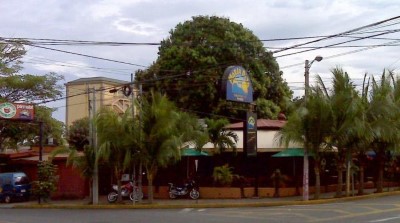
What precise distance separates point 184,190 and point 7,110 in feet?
40.4

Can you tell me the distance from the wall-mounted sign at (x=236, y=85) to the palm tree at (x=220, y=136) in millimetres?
1992

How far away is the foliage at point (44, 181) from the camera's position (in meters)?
32.2

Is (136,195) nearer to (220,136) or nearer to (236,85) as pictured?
(220,136)

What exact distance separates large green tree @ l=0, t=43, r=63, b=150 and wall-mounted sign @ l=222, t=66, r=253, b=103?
16386 millimetres

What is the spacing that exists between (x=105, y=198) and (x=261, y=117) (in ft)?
46.5

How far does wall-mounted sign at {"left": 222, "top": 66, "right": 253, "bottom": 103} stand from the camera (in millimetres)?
31453

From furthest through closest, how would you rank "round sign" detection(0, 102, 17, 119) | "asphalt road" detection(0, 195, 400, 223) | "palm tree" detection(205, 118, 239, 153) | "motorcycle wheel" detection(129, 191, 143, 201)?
"round sign" detection(0, 102, 17, 119), "palm tree" detection(205, 118, 239, 153), "motorcycle wheel" detection(129, 191, 143, 201), "asphalt road" detection(0, 195, 400, 223)

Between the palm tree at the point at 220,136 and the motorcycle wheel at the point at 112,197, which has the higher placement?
the palm tree at the point at 220,136

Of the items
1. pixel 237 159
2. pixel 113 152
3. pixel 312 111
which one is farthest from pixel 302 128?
pixel 113 152

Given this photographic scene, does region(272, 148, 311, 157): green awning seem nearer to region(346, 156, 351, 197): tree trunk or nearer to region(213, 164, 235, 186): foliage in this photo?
region(346, 156, 351, 197): tree trunk

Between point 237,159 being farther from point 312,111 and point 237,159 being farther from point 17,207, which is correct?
point 17,207

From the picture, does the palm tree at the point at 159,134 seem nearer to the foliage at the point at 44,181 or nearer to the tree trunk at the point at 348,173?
the foliage at the point at 44,181

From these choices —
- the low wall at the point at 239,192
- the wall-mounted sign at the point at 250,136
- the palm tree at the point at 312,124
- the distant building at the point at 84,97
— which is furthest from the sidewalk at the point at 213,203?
the distant building at the point at 84,97

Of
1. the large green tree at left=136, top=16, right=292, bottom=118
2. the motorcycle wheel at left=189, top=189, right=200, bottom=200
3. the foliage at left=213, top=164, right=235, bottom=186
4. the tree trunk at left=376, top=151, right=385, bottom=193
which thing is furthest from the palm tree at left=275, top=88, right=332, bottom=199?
the large green tree at left=136, top=16, right=292, bottom=118
